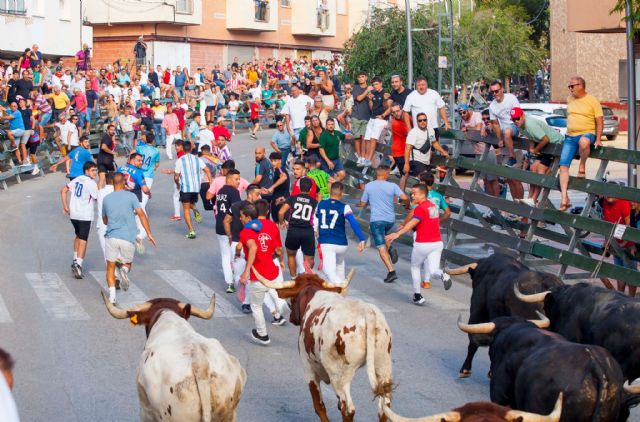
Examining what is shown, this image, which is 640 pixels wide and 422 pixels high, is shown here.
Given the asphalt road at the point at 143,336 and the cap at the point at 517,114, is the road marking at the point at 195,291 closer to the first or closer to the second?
the asphalt road at the point at 143,336

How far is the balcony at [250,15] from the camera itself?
6284cm

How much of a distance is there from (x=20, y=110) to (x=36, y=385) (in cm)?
2013

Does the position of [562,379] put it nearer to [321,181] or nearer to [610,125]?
[321,181]

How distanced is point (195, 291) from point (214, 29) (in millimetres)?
46128

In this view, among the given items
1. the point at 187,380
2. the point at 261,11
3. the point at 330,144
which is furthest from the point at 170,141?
the point at 261,11

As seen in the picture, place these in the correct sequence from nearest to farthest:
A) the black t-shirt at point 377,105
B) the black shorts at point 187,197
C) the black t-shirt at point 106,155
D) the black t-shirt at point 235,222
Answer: the black t-shirt at point 235,222, the black shorts at point 187,197, the black t-shirt at point 377,105, the black t-shirt at point 106,155

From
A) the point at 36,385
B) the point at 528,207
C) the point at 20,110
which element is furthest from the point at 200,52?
the point at 36,385

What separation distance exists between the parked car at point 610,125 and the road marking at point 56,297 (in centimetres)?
2868

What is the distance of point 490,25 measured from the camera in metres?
56.5

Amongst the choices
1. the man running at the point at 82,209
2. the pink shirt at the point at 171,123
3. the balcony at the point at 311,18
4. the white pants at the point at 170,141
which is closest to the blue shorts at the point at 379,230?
the man running at the point at 82,209

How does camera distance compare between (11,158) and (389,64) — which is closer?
(11,158)

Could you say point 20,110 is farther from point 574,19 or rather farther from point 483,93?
point 483,93

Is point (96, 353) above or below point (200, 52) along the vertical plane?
below

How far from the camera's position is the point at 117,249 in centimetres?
1684
